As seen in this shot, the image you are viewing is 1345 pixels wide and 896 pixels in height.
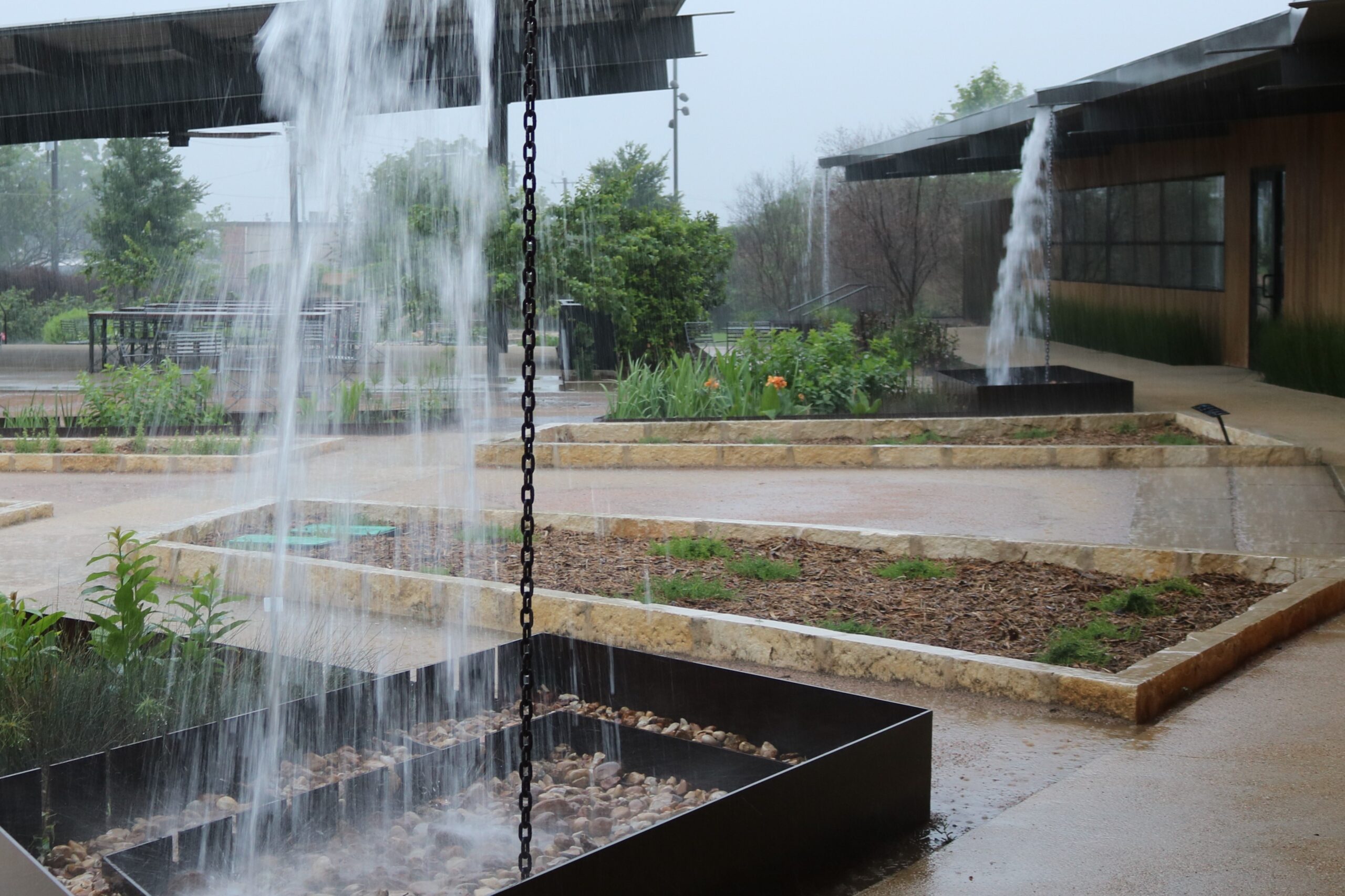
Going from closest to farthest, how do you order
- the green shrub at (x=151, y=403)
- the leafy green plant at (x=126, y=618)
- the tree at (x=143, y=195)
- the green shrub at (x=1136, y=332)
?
the leafy green plant at (x=126, y=618) → the green shrub at (x=151, y=403) → the green shrub at (x=1136, y=332) → the tree at (x=143, y=195)

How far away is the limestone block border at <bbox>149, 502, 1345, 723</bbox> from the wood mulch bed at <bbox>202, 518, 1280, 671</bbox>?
12cm

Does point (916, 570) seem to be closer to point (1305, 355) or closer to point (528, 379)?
point (528, 379)

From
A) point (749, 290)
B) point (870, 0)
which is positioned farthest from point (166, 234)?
point (870, 0)

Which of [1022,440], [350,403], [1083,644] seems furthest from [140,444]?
[1083,644]

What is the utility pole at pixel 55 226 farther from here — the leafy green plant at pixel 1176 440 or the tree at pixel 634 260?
the leafy green plant at pixel 1176 440

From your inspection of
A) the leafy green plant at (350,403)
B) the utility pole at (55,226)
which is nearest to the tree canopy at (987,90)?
the utility pole at (55,226)

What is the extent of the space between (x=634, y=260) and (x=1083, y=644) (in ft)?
46.8

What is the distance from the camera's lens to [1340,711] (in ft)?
13.5

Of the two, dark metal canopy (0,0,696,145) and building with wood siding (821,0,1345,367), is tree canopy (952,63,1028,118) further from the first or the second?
dark metal canopy (0,0,696,145)

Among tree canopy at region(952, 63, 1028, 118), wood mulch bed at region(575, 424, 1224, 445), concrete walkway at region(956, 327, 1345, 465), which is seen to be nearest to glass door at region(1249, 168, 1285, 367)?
concrete walkway at region(956, 327, 1345, 465)

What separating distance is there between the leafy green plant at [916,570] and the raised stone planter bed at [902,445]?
382cm

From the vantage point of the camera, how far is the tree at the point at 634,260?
17.9 m

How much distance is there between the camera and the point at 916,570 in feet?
19.6

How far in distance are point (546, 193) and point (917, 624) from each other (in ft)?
46.5
